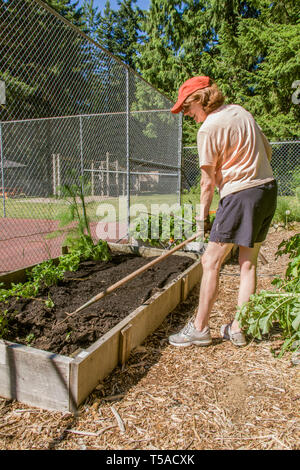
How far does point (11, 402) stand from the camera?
1854 mm

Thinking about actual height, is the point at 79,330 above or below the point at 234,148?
below

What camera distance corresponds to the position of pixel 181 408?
183 cm

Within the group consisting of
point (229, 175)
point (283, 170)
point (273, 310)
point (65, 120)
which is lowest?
point (273, 310)

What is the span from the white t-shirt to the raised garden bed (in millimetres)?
1140

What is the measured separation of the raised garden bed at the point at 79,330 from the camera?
1754 mm

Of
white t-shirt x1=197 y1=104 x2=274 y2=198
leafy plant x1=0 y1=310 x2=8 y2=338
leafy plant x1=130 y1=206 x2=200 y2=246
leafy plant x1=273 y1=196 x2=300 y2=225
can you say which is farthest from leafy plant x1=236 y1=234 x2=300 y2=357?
leafy plant x1=273 y1=196 x2=300 y2=225

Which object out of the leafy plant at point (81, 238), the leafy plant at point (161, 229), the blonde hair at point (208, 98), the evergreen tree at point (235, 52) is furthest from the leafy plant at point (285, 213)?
the evergreen tree at point (235, 52)

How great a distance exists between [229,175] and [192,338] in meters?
1.20

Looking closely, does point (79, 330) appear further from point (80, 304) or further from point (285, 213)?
point (285, 213)

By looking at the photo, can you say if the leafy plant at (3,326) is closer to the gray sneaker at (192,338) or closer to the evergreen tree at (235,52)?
the gray sneaker at (192,338)

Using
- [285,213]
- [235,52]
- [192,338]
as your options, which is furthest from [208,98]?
[235,52]

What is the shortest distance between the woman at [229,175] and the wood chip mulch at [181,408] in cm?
39

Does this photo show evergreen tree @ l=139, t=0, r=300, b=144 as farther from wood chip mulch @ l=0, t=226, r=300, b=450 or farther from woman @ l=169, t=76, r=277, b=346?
wood chip mulch @ l=0, t=226, r=300, b=450
